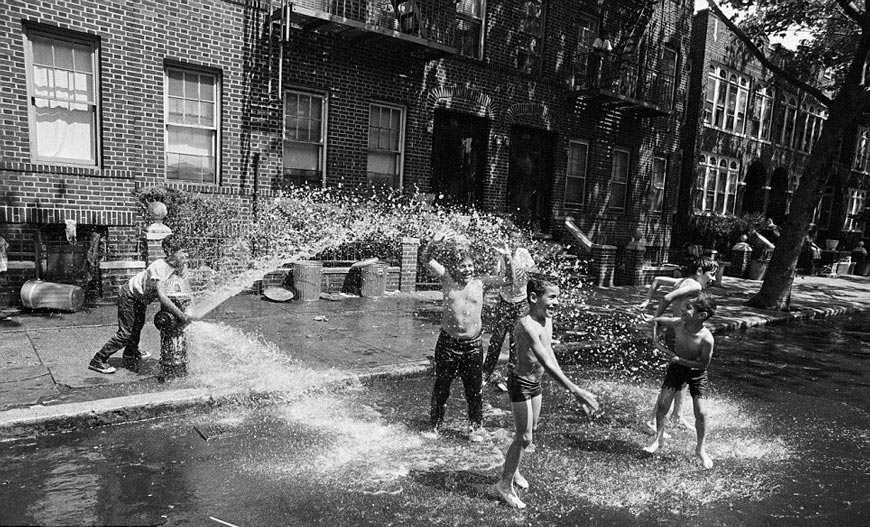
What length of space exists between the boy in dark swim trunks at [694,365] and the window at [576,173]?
1356 cm

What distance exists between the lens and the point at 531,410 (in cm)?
436

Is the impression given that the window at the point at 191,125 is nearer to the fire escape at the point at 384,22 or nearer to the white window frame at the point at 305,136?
the white window frame at the point at 305,136

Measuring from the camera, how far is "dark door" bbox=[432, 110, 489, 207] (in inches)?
608

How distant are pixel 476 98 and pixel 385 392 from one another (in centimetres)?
1072

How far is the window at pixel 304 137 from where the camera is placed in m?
12.9

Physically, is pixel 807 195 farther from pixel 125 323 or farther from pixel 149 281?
pixel 125 323

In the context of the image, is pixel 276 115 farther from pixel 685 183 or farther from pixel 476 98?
pixel 685 183

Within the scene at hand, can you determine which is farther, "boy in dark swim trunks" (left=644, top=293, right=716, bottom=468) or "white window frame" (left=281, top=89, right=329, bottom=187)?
"white window frame" (left=281, top=89, right=329, bottom=187)

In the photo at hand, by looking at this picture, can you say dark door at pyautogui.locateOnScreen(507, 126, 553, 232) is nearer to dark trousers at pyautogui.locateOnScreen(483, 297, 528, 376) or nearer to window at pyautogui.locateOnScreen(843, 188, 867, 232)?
dark trousers at pyautogui.locateOnScreen(483, 297, 528, 376)

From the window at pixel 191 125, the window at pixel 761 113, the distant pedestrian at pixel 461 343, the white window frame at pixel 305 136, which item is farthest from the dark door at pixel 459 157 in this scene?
the window at pixel 761 113

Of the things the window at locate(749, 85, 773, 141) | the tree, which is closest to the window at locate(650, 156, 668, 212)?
the tree

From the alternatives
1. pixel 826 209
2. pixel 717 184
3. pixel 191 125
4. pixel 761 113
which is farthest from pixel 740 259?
pixel 191 125

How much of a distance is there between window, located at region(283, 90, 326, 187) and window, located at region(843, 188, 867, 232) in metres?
Result: 34.7

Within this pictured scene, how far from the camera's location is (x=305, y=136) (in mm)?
13125
